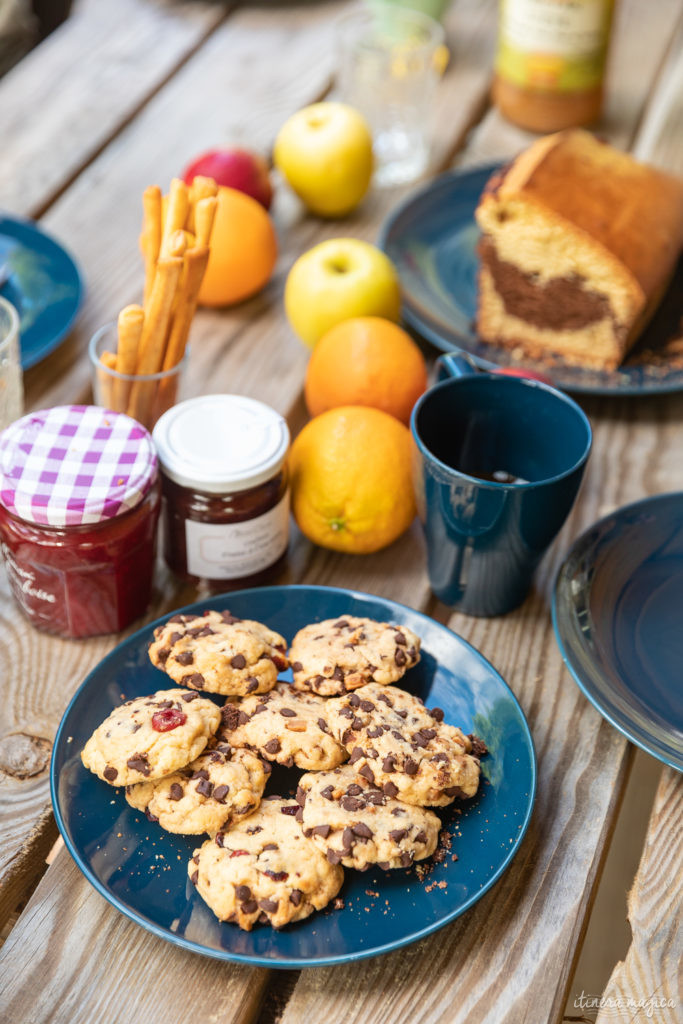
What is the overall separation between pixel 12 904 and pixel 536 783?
0.42 meters

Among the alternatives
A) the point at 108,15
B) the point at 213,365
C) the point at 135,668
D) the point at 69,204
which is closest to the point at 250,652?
the point at 135,668

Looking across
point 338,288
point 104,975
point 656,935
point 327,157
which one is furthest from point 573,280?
point 104,975

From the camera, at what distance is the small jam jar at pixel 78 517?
0.82 meters

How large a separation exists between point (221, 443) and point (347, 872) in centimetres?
41

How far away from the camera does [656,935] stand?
28.6 inches

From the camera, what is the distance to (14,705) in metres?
0.86

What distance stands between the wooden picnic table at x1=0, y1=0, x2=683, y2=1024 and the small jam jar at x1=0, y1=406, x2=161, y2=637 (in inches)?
2.1

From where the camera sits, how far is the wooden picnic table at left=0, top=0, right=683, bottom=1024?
686 mm

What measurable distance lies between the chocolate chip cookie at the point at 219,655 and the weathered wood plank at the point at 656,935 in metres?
0.34

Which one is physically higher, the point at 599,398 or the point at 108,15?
the point at 108,15

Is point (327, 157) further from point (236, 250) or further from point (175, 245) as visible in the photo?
point (175, 245)

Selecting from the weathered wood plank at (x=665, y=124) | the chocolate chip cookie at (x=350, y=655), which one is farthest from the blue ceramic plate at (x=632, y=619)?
the weathered wood plank at (x=665, y=124)

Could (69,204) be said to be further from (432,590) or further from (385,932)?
(385,932)

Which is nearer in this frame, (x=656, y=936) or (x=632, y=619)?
(x=656, y=936)
